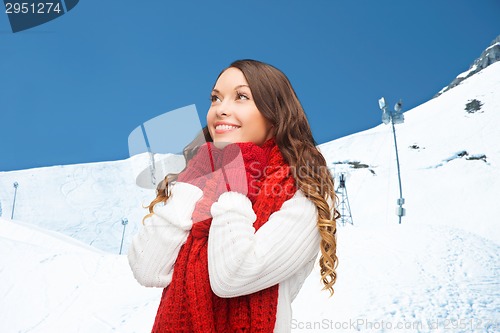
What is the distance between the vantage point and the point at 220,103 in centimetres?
122

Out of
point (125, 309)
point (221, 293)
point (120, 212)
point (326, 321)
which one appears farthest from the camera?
point (120, 212)

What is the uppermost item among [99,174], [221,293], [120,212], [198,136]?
[99,174]

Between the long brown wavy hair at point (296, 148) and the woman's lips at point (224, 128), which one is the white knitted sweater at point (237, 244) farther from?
the woman's lips at point (224, 128)

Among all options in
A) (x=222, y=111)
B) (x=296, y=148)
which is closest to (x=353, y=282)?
(x=296, y=148)

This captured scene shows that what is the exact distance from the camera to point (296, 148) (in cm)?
118

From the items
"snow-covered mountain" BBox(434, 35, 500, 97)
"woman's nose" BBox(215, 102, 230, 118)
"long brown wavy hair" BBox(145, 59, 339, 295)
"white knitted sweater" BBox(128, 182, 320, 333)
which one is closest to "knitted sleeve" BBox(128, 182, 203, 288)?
"white knitted sweater" BBox(128, 182, 320, 333)

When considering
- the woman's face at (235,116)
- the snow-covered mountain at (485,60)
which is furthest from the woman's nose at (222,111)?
the snow-covered mountain at (485,60)

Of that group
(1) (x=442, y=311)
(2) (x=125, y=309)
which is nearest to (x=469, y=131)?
(1) (x=442, y=311)

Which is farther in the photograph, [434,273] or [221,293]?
[434,273]

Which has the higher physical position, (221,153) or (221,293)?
(221,153)

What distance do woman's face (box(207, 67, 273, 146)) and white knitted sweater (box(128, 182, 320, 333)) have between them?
0.19m

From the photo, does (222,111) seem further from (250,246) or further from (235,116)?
(250,246)

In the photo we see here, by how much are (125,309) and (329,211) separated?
113 inches

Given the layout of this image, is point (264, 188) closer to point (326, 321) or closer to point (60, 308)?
point (326, 321)
